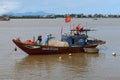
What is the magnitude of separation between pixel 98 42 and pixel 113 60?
645cm

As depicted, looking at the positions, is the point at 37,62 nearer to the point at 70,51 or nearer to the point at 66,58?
the point at 66,58

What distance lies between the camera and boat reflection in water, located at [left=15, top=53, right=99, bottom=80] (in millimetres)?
21219

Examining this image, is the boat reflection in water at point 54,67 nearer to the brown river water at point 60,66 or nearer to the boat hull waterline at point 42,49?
the brown river water at point 60,66

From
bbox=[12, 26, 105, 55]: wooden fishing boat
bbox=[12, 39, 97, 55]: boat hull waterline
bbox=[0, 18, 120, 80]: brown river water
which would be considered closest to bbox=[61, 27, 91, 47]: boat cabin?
bbox=[12, 26, 105, 55]: wooden fishing boat

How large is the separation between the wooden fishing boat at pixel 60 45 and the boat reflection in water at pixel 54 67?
428 mm

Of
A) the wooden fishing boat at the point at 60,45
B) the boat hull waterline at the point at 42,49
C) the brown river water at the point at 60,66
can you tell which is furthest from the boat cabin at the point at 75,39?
the brown river water at the point at 60,66

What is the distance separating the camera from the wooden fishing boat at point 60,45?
29.3 m

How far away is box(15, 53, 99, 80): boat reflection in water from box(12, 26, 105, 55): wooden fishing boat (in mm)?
428

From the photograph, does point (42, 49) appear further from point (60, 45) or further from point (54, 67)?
point (54, 67)

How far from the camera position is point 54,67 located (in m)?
24.5

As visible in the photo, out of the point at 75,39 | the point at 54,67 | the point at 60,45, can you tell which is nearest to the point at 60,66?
the point at 54,67

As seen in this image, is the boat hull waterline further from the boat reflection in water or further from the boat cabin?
the boat cabin

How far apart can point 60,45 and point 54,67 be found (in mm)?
5954

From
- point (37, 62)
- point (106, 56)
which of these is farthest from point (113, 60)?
point (37, 62)
